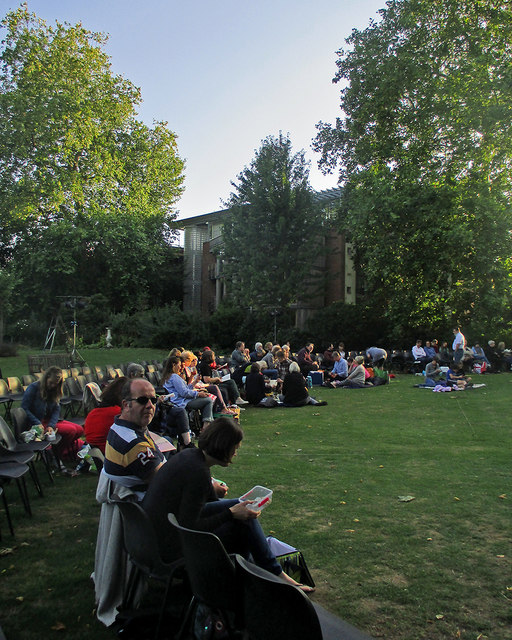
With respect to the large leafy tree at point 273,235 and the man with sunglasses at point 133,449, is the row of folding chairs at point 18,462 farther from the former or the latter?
the large leafy tree at point 273,235

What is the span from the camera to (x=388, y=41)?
2659 cm

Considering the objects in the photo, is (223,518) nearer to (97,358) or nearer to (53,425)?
→ (53,425)

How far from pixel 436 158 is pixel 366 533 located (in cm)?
2295

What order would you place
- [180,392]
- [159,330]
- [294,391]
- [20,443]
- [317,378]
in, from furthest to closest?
1. [159,330]
2. [317,378]
3. [294,391]
4. [180,392]
5. [20,443]

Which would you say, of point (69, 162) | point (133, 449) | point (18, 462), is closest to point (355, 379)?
point (18, 462)

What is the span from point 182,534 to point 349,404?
36.3 ft

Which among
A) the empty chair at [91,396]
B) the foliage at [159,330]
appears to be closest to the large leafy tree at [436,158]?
the foliage at [159,330]

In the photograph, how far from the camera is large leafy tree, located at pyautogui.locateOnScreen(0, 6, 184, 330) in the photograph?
87.2ft

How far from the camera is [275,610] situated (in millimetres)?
2170

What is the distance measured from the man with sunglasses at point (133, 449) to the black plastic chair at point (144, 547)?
1.35 ft

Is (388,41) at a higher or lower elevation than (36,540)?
higher

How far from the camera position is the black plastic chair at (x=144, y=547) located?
307cm

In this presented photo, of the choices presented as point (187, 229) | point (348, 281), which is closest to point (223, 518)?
point (348, 281)

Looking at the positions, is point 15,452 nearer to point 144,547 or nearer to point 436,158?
point 144,547
